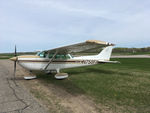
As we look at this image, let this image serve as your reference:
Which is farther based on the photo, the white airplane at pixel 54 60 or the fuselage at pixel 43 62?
the fuselage at pixel 43 62

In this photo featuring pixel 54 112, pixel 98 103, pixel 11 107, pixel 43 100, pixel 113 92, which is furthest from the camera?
pixel 113 92

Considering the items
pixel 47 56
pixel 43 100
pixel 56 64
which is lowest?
pixel 43 100

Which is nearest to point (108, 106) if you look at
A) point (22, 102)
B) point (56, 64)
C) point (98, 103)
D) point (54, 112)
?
point (98, 103)

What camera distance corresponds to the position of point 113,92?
4.99 m

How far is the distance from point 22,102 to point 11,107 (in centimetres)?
41

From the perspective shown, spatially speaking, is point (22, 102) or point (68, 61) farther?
point (68, 61)

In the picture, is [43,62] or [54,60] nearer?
[43,62]

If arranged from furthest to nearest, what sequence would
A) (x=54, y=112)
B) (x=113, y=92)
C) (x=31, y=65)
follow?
1. (x=31, y=65)
2. (x=113, y=92)
3. (x=54, y=112)

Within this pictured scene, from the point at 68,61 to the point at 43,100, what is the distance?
15.4 ft

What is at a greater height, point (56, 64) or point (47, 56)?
point (47, 56)

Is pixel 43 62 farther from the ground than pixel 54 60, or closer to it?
closer to it

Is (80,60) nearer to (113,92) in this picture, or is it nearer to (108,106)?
(113,92)

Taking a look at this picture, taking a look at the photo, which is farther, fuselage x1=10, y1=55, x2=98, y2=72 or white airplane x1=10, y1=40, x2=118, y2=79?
fuselage x1=10, y1=55, x2=98, y2=72

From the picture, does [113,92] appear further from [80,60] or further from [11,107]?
[80,60]
